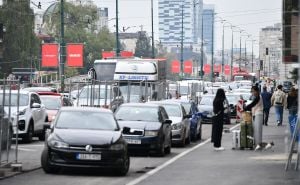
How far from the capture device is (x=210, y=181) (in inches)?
713

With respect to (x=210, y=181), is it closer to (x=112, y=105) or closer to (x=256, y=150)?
(x=256, y=150)

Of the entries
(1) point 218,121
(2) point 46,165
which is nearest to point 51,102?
(1) point 218,121

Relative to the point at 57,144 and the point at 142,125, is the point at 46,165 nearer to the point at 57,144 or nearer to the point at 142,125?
the point at 57,144

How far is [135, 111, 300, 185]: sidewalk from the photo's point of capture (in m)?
18.1

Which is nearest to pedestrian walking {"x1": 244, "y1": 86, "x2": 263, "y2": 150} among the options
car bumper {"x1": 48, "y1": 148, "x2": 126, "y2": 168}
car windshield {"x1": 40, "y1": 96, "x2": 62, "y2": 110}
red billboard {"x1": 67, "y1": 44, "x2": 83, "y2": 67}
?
car bumper {"x1": 48, "y1": 148, "x2": 126, "y2": 168}

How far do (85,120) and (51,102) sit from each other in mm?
16919

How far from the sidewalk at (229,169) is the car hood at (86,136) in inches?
47.0

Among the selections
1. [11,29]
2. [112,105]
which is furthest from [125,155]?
[11,29]

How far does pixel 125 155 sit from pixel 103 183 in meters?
1.82

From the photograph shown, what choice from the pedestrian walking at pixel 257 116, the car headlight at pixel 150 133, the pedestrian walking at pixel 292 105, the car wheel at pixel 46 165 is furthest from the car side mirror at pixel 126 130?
the pedestrian walking at pixel 292 105

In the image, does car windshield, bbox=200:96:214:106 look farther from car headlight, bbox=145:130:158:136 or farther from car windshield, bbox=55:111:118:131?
car windshield, bbox=55:111:118:131

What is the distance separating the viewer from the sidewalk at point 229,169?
18.1 meters

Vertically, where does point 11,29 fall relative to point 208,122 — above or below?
above

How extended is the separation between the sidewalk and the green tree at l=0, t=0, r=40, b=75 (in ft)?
242
